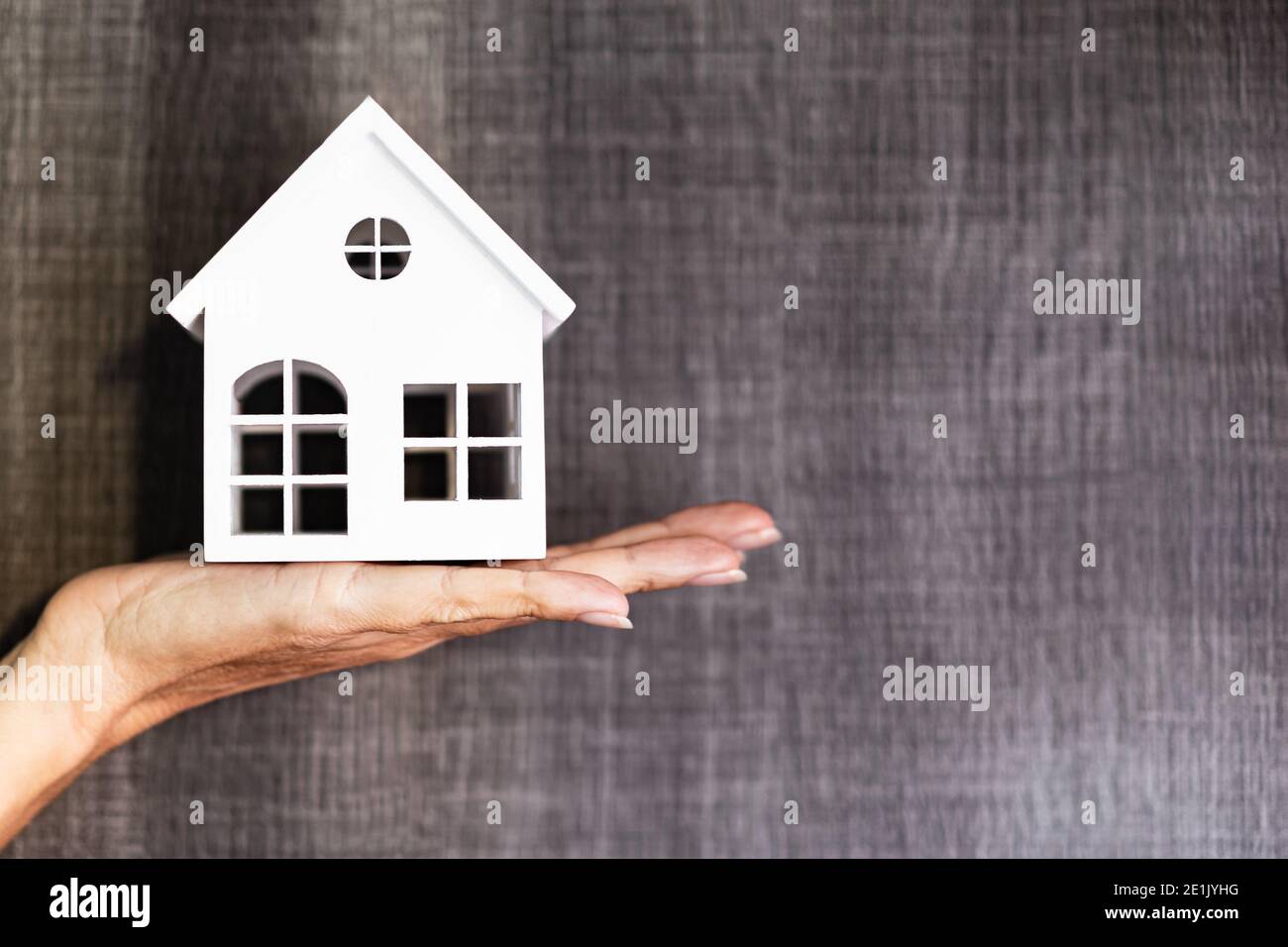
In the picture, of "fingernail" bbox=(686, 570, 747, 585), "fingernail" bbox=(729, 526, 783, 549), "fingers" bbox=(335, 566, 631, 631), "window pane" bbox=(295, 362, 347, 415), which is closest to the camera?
"fingers" bbox=(335, 566, 631, 631)

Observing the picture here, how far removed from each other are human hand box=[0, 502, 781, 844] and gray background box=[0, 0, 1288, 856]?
10 cm

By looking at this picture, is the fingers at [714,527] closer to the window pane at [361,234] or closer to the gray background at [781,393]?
the gray background at [781,393]

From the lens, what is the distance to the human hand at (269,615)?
601mm

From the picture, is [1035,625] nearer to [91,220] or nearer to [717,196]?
[717,196]

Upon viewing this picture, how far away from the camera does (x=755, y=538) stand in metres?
0.80

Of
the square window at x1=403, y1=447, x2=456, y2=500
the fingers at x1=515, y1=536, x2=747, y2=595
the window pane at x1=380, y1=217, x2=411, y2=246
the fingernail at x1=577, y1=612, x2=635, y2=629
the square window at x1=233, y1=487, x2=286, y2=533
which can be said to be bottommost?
the fingernail at x1=577, y1=612, x2=635, y2=629

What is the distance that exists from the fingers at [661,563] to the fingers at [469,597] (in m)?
0.08

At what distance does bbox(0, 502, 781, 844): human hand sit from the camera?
0.60 m

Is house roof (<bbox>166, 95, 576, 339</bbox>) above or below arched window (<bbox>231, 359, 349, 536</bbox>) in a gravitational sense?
above

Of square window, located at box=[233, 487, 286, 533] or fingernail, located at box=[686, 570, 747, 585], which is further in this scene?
square window, located at box=[233, 487, 286, 533]

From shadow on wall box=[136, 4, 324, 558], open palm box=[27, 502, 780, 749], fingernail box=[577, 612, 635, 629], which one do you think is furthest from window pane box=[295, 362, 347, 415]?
fingernail box=[577, 612, 635, 629]

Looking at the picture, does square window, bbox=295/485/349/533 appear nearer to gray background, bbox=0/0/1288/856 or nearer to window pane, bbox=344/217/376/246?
gray background, bbox=0/0/1288/856

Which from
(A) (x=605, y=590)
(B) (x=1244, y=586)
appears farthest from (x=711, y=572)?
(B) (x=1244, y=586)

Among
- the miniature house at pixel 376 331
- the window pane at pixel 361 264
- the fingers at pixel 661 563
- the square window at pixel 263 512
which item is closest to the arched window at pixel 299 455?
the square window at pixel 263 512
